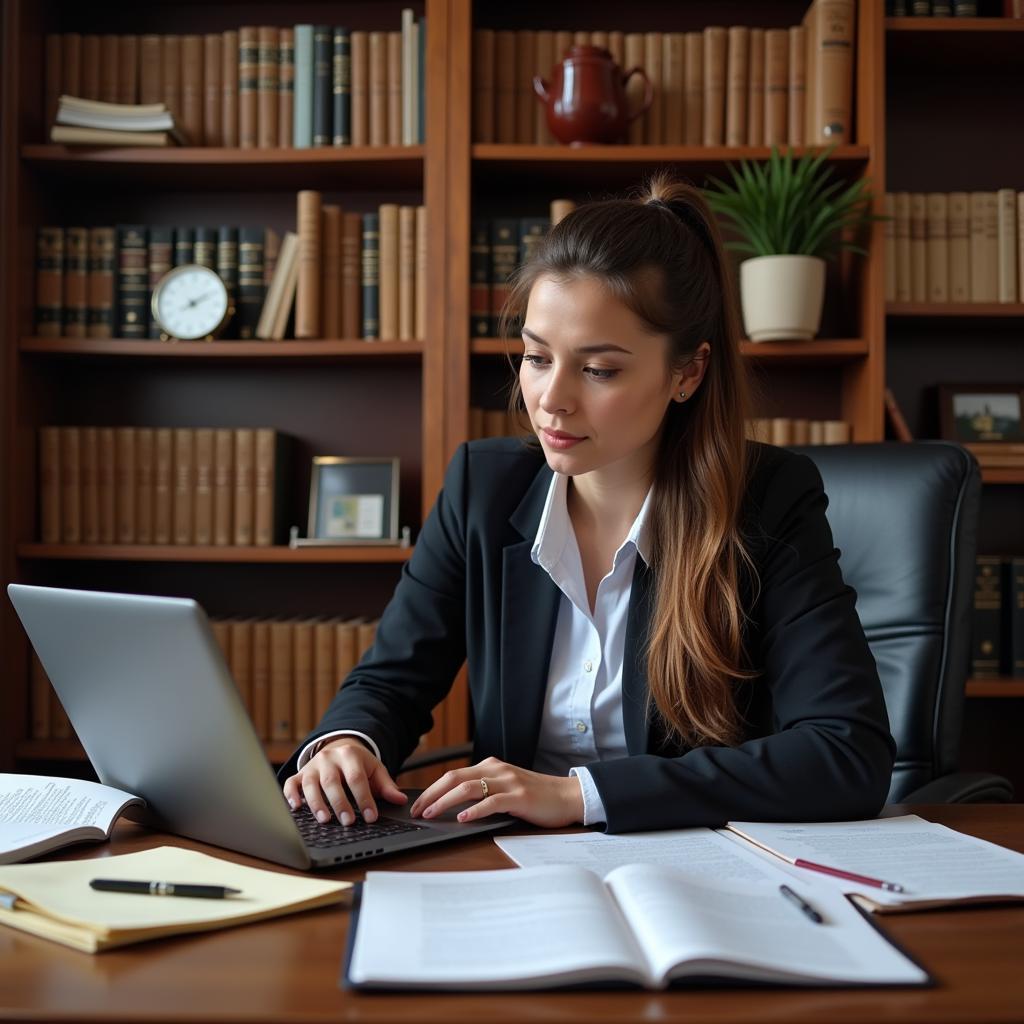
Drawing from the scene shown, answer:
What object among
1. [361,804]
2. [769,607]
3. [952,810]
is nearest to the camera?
[361,804]

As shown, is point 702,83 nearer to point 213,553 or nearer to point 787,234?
point 787,234

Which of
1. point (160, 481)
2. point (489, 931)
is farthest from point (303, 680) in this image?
point (489, 931)

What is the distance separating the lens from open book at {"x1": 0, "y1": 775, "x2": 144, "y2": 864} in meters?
0.91

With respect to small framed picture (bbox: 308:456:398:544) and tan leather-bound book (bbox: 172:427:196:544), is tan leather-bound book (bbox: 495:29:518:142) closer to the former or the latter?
small framed picture (bbox: 308:456:398:544)

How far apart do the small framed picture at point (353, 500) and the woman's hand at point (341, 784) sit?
1449 mm

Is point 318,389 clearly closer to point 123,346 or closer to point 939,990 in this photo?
point 123,346

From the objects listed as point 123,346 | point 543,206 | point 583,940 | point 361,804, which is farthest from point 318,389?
point 583,940

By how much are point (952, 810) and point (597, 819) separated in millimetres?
395

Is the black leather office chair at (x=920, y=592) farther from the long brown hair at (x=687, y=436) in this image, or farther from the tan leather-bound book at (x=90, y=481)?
the tan leather-bound book at (x=90, y=481)

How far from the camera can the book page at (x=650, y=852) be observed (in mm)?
869

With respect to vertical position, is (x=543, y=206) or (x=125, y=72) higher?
(x=125, y=72)

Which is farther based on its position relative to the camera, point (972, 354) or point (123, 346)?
point (972, 354)

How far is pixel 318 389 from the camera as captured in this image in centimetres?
278

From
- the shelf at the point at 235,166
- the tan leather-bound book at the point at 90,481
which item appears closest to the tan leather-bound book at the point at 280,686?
the tan leather-bound book at the point at 90,481
